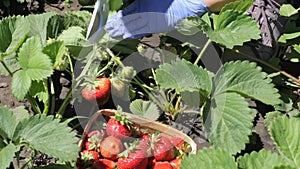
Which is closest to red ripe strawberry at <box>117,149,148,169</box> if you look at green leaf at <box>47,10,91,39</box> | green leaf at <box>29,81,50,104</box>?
green leaf at <box>29,81,50,104</box>

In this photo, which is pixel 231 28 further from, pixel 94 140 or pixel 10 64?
pixel 10 64

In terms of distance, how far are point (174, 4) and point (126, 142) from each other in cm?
58

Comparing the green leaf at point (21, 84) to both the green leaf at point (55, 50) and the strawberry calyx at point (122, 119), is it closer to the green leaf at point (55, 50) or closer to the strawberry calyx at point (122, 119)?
the green leaf at point (55, 50)

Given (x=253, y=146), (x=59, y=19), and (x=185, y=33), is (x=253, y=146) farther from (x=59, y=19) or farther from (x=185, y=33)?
(x=59, y=19)

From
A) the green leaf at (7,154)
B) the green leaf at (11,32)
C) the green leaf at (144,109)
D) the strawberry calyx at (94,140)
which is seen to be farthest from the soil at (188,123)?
the green leaf at (7,154)

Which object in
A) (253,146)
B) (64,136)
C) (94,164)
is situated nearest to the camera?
(64,136)

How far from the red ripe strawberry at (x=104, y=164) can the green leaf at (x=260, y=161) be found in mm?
584

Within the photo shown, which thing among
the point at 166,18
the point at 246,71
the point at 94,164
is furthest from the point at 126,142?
the point at 166,18

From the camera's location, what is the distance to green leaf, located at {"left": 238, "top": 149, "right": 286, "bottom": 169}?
0.98m

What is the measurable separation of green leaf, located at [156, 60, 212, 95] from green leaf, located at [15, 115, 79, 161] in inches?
13.2

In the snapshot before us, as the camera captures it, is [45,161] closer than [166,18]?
Yes

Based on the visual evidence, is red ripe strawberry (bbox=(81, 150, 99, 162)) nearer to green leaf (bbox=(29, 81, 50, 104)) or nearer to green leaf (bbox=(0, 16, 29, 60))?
green leaf (bbox=(29, 81, 50, 104))

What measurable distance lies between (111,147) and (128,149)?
0.05m

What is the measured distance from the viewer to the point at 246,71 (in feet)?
5.06
